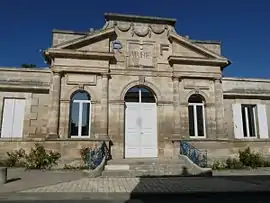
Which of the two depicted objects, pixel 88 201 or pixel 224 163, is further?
pixel 224 163

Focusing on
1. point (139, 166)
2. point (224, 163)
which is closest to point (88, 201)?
point (139, 166)

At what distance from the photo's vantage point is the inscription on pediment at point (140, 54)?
44.4 feet

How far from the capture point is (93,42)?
1333cm

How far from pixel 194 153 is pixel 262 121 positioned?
16.1 ft

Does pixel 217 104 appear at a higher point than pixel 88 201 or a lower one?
higher

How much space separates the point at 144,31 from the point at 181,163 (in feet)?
21.1

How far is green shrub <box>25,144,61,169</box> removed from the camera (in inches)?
454

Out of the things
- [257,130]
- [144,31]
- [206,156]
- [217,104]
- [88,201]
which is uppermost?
[144,31]

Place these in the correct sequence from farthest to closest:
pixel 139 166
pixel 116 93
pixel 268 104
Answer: pixel 268 104 < pixel 116 93 < pixel 139 166

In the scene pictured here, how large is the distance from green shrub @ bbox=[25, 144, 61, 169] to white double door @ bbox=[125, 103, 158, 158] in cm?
309

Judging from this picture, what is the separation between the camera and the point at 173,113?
13.2 m

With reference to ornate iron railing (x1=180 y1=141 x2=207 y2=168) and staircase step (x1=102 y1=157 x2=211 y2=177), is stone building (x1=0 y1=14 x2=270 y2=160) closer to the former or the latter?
ornate iron railing (x1=180 y1=141 x2=207 y2=168)

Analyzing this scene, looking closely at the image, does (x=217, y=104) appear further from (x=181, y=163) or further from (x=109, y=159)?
(x=109, y=159)

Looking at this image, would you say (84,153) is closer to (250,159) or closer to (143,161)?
(143,161)
